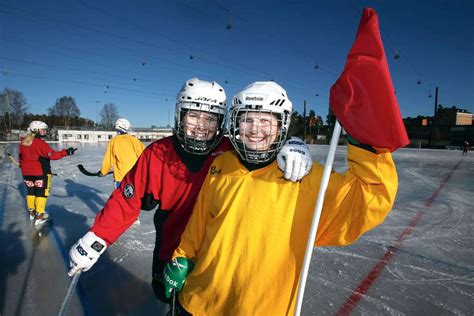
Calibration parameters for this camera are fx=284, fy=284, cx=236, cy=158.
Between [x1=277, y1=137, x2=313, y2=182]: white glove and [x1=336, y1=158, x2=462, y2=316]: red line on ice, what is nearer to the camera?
[x1=277, y1=137, x2=313, y2=182]: white glove

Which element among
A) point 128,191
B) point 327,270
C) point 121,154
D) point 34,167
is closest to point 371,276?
point 327,270

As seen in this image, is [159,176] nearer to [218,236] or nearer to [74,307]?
[218,236]

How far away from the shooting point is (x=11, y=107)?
6009 cm

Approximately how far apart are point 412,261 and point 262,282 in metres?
3.02

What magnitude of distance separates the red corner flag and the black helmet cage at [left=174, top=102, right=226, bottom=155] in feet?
3.00

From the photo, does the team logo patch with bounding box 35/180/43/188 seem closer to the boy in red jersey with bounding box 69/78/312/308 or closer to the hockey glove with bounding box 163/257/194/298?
the boy in red jersey with bounding box 69/78/312/308

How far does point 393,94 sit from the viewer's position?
37.6 inches

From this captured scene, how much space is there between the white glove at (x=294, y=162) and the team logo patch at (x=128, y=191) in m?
1.08

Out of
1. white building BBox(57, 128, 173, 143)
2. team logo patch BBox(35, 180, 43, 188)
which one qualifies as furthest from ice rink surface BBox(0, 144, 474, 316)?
white building BBox(57, 128, 173, 143)

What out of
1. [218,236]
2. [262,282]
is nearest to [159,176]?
[218,236]

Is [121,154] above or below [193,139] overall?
below

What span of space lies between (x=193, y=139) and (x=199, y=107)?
0.21 meters

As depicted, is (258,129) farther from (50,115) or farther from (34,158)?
(50,115)

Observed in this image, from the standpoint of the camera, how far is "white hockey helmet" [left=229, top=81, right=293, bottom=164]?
1382 millimetres
